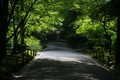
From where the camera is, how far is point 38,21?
25703mm

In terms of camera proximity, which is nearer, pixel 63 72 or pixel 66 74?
pixel 66 74

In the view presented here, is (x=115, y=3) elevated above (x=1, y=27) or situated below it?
above

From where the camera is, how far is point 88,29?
28.2 meters

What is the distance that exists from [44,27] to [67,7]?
3848 millimetres

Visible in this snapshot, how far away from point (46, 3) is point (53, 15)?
357 centimetres

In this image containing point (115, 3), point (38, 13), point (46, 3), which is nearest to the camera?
point (115, 3)

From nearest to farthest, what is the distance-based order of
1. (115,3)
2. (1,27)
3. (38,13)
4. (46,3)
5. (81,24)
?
1. (115,3)
2. (1,27)
3. (46,3)
4. (38,13)
5. (81,24)

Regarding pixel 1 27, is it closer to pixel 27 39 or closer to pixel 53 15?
pixel 53 15

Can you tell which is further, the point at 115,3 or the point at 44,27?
the point at 44,27

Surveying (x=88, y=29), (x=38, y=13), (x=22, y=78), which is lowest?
(x=22, y=78)

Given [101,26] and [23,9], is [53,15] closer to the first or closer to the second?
[23,9]

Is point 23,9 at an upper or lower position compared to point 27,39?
upper

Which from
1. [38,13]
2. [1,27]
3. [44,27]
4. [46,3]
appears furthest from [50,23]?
[1,27]

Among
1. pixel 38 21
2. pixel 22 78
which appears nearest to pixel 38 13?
pixel 38 21
